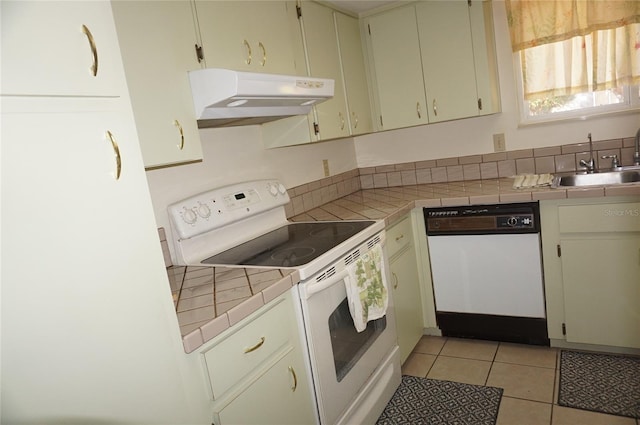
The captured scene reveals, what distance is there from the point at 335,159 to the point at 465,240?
114 cm

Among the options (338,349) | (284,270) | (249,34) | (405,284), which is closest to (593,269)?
(405,284)

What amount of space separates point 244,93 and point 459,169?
1929 mm

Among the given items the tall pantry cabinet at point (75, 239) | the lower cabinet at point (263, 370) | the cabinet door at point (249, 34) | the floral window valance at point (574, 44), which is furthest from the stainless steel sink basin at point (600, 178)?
the tall pantry cabinet at point (75, 239)

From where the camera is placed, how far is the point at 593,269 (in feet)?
7.24

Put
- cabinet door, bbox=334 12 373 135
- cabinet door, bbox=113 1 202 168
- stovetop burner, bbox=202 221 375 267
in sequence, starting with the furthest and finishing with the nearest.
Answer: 1. cabinet door, bbox=334 12 373 135
2. stovetop burner, bbox=202 221 375 267
3. cabinet door, bbox=113 1 202 168

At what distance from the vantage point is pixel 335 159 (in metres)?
3.19

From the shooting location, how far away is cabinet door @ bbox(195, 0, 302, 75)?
68.7 inches

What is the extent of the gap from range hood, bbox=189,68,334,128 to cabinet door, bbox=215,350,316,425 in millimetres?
939

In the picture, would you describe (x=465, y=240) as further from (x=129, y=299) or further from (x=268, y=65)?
(x=129, y=299)

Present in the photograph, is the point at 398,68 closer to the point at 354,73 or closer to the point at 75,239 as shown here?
the point at 354,73

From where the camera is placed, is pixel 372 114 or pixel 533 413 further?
pixel 372 114

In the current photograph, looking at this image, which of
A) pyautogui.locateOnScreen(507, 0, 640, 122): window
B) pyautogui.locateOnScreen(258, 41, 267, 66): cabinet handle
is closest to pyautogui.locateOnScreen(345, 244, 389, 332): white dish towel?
pyautogui.locateOnScreen(258, 41, 267, 66): cabinet handle

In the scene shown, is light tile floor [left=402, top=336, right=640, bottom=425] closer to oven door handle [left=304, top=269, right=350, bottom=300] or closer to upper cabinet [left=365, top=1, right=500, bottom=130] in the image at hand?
oven door handle [left=304, top=269, right=350, bottom=300]

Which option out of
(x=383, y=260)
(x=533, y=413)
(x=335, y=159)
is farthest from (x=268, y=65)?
(x=533, y=413)
